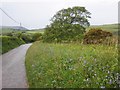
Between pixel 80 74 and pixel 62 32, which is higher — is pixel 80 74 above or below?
below

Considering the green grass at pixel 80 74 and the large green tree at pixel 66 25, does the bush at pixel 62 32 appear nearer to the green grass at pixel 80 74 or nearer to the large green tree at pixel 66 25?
the large green tree at pixel 66 25

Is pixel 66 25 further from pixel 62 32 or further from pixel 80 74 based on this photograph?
pixel 80 74

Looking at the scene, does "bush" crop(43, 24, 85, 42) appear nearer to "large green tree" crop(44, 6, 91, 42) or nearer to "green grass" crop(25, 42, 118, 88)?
"large green tree" crop(44, 6, 91, 42)

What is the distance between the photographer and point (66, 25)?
33.8m

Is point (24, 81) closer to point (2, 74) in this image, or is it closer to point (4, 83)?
point (4, 83)

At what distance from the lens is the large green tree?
33.2 m

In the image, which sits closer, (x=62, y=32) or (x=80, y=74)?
(x=80, y=74)

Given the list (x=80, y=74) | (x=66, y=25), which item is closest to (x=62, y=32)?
(x=66, y=25)

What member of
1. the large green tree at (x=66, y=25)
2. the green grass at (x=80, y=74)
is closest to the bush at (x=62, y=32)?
the large green tree at (x=66, y=25)

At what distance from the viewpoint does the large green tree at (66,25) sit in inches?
1309

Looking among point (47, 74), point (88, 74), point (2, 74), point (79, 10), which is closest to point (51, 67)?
point (47, 74)

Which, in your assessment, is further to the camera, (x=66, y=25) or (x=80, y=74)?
(x=66, y=25)

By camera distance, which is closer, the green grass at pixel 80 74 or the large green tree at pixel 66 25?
the green grass at pixel 80 74

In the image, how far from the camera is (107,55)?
1038cm
